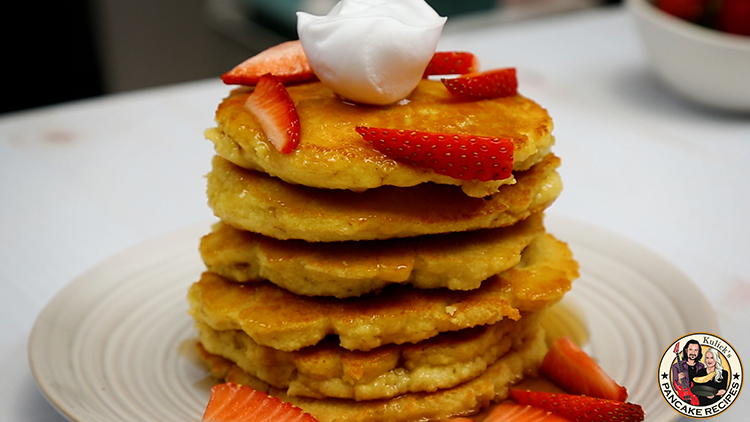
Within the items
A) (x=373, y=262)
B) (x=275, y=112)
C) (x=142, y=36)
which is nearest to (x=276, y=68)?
(x=275, y=112)

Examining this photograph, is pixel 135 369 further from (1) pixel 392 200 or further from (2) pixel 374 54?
(2) pixel 374 54

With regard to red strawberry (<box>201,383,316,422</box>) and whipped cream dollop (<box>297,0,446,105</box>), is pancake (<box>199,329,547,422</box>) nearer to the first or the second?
red strawberry (<box>201,383,316,422</box>)

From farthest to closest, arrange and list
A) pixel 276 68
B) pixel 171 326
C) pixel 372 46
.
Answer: pixel 171 326 → pixel 276 68 → pixel 372 46

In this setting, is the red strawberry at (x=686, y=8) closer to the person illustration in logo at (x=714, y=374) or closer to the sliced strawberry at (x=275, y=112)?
the person illustration in logo at (x=714, y=374)

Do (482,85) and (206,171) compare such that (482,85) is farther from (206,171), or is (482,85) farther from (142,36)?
(142,36)

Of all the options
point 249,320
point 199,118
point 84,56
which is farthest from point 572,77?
point 84,56

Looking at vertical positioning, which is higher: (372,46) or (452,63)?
(372,46)
